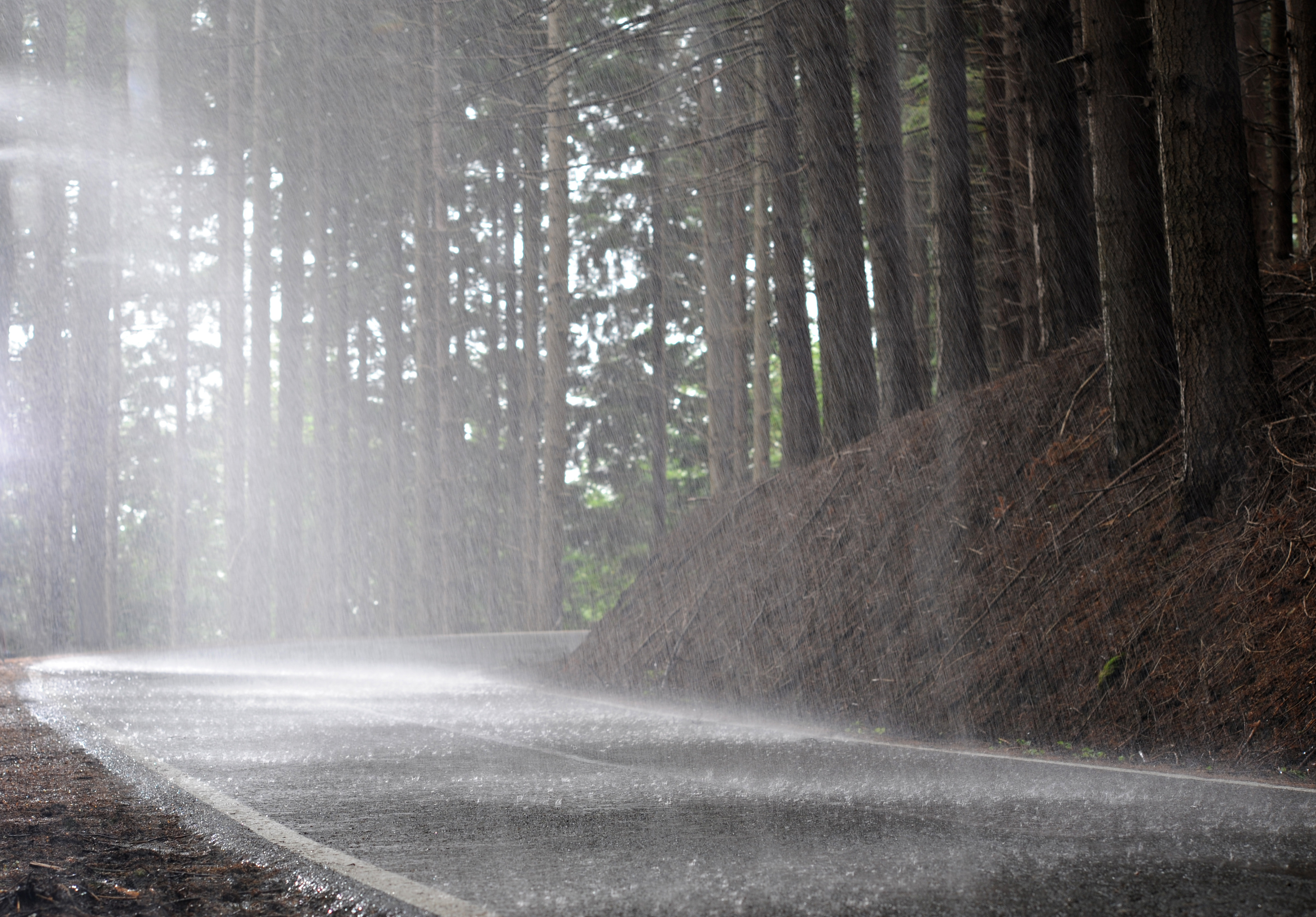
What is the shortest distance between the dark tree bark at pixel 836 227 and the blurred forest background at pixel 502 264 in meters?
0.07

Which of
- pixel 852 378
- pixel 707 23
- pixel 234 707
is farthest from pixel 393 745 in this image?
pixel 707 23

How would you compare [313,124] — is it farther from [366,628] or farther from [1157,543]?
[1157,543]

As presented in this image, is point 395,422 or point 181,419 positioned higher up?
point 181,419

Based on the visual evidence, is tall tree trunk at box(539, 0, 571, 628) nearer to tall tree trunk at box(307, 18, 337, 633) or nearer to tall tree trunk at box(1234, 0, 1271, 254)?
tall tree trunk at box(307, 18, 337, 633)

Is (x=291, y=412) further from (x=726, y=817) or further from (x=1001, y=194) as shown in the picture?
(x=726, y=817)

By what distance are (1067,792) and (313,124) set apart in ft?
123

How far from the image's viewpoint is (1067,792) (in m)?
6.83

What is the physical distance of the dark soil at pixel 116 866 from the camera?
4562mm

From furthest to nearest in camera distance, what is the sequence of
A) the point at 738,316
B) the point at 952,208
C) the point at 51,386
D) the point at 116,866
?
1. the point at 738,316
2. the point at 51,386
3. the point at 952,208
4. the point at 116,866

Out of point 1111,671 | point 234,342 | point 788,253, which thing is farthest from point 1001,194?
point 234,342

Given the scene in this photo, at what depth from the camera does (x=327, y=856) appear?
5371 millimetres

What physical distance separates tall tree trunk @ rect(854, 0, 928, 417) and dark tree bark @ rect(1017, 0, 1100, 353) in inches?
77.3

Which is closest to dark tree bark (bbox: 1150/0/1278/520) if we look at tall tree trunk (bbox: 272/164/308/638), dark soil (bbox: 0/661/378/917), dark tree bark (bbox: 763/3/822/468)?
dark soil (bbox: 0/661/378/917)

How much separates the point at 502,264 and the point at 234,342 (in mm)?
11748
